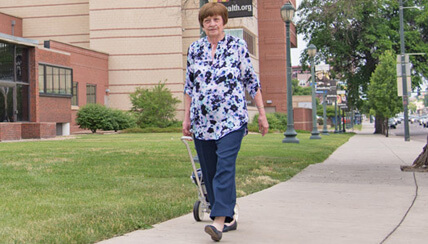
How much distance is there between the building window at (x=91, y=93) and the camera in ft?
151

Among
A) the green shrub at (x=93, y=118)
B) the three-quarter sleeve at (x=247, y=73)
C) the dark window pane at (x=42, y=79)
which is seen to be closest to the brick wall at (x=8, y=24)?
the green shrub at (x=93, y=118)

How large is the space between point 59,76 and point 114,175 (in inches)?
979

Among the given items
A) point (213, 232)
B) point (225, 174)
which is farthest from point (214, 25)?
point (213, 232)

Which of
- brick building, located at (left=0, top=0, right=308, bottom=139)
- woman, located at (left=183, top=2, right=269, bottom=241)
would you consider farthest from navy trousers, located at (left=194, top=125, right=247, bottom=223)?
brick building, located at (left=0, top=0, right=308, bottom=139)

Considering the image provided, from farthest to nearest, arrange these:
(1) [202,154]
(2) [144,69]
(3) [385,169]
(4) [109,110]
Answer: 1. (2) [144,69]
2. (4) [109,110]
3. (3) [385,169]
4. (1) [202,154]

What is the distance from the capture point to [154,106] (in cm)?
4422

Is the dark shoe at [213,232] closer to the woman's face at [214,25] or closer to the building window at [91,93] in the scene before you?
the woman's face at [214,25]

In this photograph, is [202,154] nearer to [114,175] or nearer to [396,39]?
[114,175]

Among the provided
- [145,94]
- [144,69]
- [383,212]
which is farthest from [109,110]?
[383,212]

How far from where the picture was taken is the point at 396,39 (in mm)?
46625

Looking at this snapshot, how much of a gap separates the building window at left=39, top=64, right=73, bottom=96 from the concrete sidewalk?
80.2ft

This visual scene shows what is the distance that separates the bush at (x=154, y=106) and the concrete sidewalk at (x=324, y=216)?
1380 inches

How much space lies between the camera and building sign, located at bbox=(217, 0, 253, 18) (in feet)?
44.7

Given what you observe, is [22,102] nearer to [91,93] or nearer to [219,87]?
[91,93]
